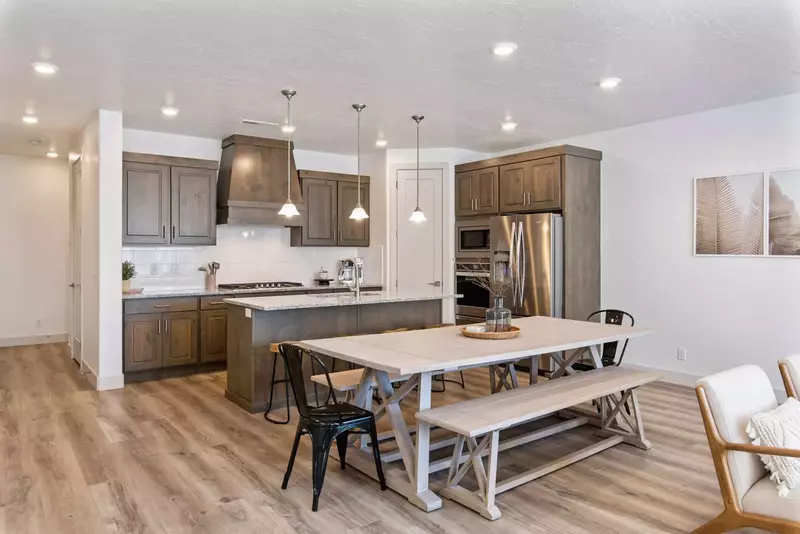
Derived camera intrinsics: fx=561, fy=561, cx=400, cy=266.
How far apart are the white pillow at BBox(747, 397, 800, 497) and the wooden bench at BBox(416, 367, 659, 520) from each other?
0.97 metres

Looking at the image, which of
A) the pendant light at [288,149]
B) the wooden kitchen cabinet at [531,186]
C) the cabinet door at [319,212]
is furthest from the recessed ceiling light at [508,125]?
the cabinet door at [319,212]

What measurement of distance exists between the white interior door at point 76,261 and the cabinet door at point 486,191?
15.0 feet

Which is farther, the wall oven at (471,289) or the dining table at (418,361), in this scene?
the wall oven at (471,289)

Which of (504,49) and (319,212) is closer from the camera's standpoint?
(504,49)

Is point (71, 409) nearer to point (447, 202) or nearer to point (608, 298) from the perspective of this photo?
point (447, 202)

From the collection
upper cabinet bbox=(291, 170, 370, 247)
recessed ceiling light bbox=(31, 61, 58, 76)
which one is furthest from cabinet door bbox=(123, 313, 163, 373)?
recessed ceiling light bbox=(31, 61, 58, 76)

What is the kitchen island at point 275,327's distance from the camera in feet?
14.8

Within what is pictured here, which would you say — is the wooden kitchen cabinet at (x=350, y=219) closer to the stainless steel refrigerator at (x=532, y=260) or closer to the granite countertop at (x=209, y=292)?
the granite countertop at (x=209, y=292)

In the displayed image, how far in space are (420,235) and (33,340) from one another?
5455mm

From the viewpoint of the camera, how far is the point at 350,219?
7.23 m

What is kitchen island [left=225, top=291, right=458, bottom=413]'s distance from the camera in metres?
4.52

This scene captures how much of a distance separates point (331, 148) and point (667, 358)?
4496mm

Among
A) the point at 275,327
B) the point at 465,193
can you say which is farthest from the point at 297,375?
the point at 465,193

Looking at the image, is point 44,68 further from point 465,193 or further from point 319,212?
point 465,193
